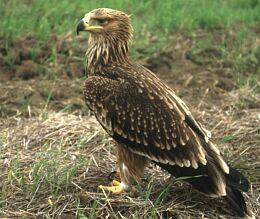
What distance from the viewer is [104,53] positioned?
224 inches

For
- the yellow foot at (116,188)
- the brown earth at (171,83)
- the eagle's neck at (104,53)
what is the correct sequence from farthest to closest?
the brown earth at (171,83), the eagle's neck at (104,53), the yellow foot at (116,188)

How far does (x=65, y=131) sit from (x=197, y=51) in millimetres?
2971

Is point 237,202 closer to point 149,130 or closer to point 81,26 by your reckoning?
point 149,130

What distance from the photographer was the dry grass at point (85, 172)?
5.23m

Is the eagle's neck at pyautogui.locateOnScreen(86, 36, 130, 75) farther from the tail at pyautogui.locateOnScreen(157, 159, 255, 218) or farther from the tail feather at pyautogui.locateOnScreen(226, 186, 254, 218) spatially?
the tail feather at pyautogui.locateOnScreen(226, 186, 254, 218)

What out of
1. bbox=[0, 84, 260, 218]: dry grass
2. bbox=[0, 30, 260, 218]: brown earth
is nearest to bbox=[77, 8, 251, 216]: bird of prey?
bbox=[0, 84, 260, 218]: dry grass

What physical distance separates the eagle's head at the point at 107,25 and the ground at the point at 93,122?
3.43ft

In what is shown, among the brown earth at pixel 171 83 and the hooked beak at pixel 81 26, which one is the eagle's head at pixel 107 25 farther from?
the brown earth at pixel 171 83

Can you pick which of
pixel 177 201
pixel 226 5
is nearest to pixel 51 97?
pixel 177 201

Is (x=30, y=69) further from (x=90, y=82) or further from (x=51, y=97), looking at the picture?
(x=90, y=82)

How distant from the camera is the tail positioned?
5.10 m

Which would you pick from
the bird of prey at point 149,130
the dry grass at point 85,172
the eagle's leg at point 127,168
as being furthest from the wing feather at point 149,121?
the dry grass at point 85,172

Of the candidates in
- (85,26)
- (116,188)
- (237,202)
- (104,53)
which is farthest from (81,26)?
(237,202)

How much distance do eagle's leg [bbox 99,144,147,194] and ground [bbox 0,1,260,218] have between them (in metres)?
0.10
